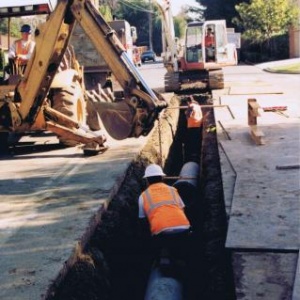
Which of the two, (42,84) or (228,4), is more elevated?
(228,4)

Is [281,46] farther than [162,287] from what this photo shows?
Yes

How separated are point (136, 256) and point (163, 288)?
1.52 m

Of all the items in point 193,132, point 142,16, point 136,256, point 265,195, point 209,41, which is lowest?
point 136,256

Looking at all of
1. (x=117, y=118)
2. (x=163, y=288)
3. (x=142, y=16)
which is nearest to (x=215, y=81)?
(x=117, y=118)

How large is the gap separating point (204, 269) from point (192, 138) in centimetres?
907

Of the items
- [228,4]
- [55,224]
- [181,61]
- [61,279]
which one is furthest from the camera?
[228,4]

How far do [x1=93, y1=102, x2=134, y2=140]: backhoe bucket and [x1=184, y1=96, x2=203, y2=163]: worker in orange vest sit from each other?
5.75 metres

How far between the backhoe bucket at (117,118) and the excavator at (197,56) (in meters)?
13.2

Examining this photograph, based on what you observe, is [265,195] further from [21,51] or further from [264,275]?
[21,51]

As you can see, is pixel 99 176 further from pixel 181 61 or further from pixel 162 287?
Result: pixel 181 61

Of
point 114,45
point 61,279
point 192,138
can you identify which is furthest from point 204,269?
point 192,138

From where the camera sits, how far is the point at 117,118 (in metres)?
7.78

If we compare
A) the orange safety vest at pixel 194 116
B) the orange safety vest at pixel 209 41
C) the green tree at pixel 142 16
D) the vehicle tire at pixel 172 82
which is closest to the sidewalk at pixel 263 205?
the orange safety vest at pixel 194 116

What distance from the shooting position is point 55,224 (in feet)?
20.4
